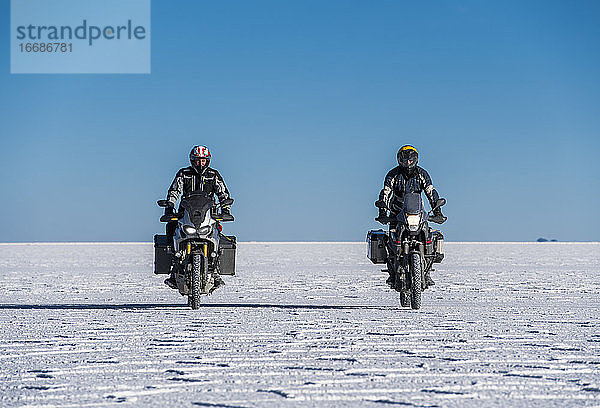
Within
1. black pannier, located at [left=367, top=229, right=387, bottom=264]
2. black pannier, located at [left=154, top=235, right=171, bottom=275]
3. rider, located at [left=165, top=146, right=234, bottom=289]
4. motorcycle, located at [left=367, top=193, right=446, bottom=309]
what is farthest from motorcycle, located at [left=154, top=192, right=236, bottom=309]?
motorcycle, located at [left=367, top=193, right=446, bottom=309]

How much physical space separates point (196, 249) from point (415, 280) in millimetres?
2770

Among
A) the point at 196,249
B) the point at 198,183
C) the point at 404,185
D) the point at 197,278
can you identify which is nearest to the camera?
the point at 197,278

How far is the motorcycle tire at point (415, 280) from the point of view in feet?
36.6

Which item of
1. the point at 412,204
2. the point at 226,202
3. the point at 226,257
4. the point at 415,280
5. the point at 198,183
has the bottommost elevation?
the point at 415,280

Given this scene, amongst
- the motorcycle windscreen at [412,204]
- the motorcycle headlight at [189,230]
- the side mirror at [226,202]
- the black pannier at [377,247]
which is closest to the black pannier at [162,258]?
the motorcycle headlight at [189,230]

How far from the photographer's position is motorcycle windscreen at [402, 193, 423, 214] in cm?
1132

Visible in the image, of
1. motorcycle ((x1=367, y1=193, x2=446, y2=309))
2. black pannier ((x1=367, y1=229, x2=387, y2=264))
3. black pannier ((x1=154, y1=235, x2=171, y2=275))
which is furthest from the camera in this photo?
black pannier ((x1=367, y1=229, x2=387, y2=264))

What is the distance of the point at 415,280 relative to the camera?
1130 cm

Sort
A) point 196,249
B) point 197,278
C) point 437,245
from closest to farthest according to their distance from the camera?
point 197,278, point 196,249, point 437,245

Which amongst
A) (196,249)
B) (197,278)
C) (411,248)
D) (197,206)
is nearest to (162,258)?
(196,249)

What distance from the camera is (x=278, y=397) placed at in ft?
17.5

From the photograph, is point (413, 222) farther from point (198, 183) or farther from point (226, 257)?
point (198, 183)

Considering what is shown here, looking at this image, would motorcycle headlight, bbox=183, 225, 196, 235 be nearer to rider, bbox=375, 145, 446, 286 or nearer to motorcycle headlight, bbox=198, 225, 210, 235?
motorcycle headlight, bbox=198, 225, 210, 235

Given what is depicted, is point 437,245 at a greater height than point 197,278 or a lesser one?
greater
